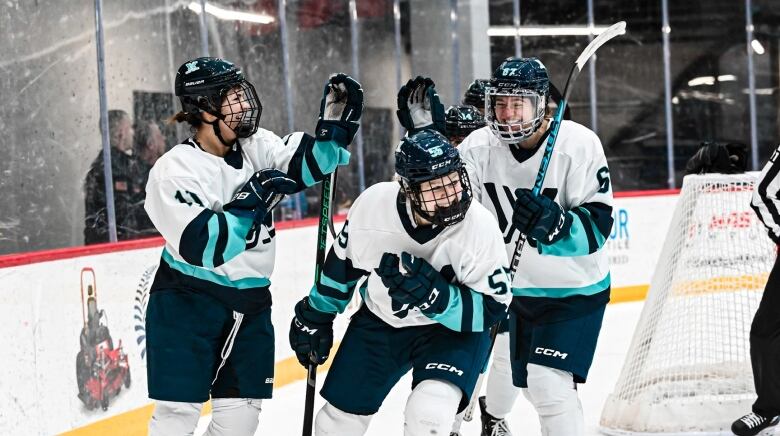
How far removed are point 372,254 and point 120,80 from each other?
271 centimetres

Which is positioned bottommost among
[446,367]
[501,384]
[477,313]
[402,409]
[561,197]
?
[402,409]

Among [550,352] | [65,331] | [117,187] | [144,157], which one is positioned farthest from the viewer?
[144,157]

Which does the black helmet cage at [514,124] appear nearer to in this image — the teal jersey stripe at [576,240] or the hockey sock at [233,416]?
the teal jersey stripe at [576,240]

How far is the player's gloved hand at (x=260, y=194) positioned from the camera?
8.11 feet

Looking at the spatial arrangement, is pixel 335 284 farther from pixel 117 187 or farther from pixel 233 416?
pixel 117 187

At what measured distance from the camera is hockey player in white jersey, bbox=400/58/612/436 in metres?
2.74

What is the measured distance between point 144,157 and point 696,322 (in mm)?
2384

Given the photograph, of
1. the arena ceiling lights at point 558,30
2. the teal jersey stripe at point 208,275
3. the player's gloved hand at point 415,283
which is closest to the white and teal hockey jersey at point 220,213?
the teal jersey stripe at point 208,275

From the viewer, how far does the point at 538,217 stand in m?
2.62

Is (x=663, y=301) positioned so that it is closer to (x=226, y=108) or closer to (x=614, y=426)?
(x=614, y=426)

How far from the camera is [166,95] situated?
5.13m

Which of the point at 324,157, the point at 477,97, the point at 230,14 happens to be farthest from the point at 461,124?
the point at 230,14

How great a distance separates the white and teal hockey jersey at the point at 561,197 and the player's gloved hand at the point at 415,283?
0.51m

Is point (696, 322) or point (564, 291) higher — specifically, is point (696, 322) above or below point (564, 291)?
below
